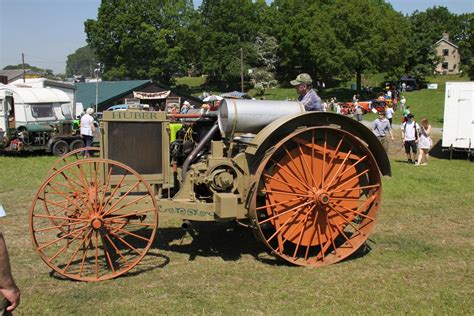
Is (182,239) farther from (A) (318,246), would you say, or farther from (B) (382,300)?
(B) (382,300)

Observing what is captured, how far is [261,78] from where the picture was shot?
183ft

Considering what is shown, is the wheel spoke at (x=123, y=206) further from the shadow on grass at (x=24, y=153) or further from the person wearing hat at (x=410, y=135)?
the shadow on grass at (x=24, y=153)

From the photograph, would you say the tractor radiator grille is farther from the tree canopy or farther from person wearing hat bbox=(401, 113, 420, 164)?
the tree canopy

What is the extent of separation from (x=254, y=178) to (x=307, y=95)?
135 cm

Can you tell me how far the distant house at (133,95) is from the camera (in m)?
34.4

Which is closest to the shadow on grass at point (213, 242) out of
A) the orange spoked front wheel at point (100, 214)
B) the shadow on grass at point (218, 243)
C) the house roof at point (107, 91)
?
the shadow on grass at point (218, 243)

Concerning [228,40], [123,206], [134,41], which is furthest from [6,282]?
[228,40]

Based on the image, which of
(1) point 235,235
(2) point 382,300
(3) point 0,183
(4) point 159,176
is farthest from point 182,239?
(3) point 0,183

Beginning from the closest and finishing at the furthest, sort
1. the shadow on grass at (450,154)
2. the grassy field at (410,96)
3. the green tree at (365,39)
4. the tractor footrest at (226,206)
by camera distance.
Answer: the tractor footrest at (226,206)
the shadow on grass at (450,154)
the grassy field at (410,96)
the green tree at (365,39)

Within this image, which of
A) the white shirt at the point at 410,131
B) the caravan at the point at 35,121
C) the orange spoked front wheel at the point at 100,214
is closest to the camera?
the orange spoked front wheel at the point at 100,214

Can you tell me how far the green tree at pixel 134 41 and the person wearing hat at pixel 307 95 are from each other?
176 feet

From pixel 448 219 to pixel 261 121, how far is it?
3.91 meters

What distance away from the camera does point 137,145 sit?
5.40 m

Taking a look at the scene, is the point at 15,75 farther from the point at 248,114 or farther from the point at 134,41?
the point at 248,114
